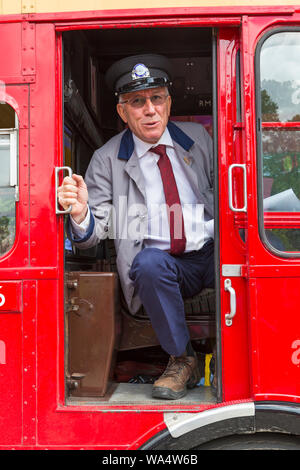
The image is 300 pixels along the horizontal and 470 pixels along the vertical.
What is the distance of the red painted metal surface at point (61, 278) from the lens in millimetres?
2074

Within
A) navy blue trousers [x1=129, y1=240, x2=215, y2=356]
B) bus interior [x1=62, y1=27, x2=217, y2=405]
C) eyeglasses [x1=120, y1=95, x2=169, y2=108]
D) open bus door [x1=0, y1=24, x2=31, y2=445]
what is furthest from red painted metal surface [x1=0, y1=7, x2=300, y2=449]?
eyeglasses [x1=120, y1=95, x2=169, y2=108]

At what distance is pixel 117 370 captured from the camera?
2.88m

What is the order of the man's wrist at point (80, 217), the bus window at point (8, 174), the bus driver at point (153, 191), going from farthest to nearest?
the bus driver at point (153, 191) → the man's wrist at point (80, 217) → the bus window at point (8, 174)

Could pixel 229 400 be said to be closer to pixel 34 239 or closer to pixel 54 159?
pixel 34 239

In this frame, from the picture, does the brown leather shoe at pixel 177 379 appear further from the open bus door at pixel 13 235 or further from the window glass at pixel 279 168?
the window glass at pixel 279 168

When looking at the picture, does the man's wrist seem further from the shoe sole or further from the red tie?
the shoe sole

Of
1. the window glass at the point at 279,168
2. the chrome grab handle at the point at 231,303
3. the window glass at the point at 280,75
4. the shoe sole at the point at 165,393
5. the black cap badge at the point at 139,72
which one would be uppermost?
the black cap badge at the point at 139,72

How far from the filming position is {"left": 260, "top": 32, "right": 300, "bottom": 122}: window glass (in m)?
2.15

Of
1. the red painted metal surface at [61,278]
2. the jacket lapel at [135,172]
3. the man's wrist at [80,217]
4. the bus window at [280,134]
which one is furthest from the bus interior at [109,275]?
the bus window at [280,134]

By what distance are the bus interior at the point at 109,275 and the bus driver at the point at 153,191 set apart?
0.59 feet

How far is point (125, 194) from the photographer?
2727mm

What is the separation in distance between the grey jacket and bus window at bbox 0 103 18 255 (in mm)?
507
